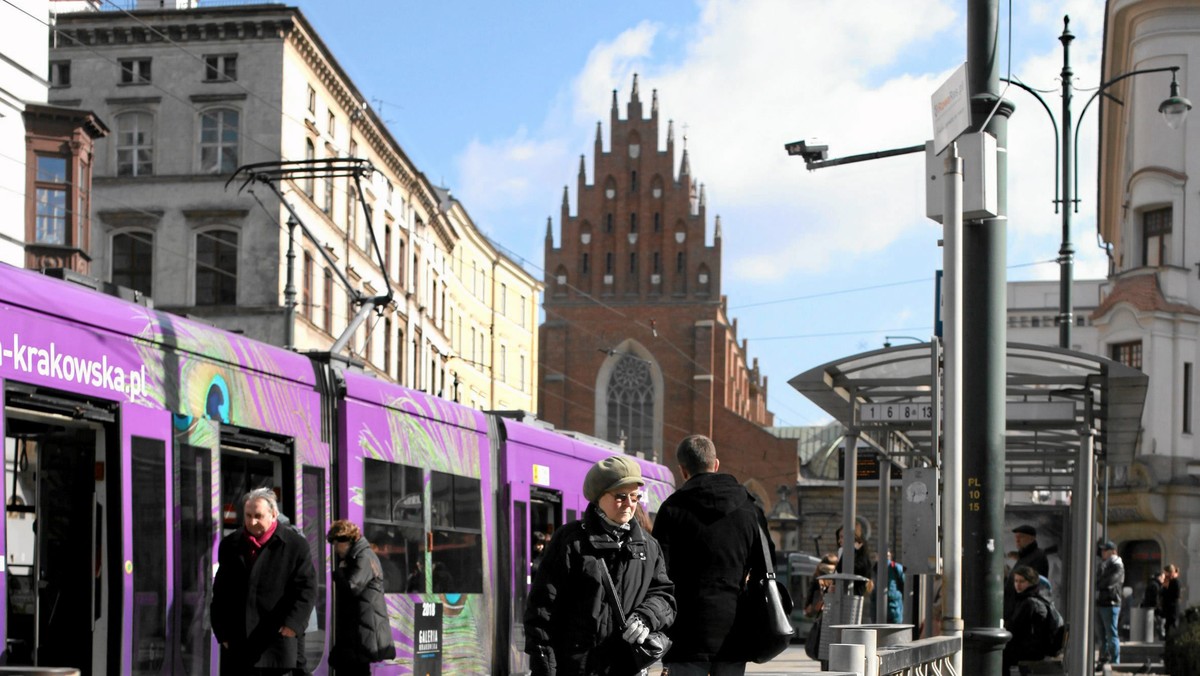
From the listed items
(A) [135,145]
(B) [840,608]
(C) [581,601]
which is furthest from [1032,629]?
(A) [135,145]

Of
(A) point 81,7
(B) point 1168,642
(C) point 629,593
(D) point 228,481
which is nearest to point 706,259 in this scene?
(A) point 81,7

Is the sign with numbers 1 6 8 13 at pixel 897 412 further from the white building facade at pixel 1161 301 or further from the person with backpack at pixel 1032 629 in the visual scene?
the white building facade at pixel 1161 301

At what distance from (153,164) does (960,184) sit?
38.4 meters

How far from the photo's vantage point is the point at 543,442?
1908cm

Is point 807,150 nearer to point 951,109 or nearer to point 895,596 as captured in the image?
point 895,596

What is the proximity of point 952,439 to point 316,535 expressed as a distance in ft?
19.1

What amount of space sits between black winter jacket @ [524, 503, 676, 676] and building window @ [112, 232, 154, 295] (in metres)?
39.9

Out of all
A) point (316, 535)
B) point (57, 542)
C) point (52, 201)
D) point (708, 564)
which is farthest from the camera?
point (52, 201)

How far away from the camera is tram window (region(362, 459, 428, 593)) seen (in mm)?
14344

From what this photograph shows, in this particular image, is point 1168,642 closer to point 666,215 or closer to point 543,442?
point 543,442

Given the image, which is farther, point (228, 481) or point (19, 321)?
point (228, 481)

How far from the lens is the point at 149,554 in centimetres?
1071

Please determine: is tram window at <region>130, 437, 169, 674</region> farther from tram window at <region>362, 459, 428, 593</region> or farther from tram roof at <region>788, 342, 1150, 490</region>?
tram roof at <region>788, 342, 1150, 490</region>

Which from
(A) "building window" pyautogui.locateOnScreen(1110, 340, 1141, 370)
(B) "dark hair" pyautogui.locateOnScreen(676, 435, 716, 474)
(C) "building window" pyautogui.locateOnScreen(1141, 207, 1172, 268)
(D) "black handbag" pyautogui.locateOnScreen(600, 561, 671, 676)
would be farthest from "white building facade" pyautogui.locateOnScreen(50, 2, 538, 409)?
(D) "black handbag" pyautogui.locateOnScreen(600, 561, 671, 676)
